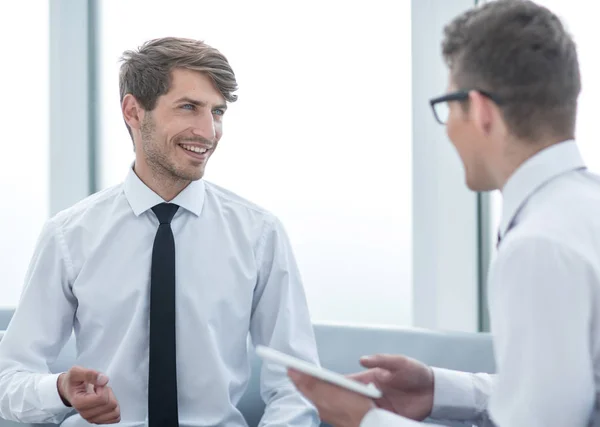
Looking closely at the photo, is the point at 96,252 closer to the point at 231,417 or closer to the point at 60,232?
the point at 60,232

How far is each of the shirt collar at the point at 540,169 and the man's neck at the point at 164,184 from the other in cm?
104

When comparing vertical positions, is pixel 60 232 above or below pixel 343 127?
below

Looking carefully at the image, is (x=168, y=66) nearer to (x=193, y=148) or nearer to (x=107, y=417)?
(x=193, y=148)

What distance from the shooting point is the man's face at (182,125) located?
77.3 inches

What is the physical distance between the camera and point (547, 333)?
0.98 metres

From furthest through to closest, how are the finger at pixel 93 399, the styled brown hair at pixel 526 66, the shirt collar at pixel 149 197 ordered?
the shirt collar at pixel 149 197, the finger at pixel 93 399, the styled brown hair at pixel 526 66

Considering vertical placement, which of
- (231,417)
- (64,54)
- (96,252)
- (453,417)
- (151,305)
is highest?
(64,54)

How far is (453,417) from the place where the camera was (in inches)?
58.6

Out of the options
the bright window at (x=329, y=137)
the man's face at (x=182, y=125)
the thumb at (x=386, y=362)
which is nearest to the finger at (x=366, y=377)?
the thumb at (x=386, y=362)

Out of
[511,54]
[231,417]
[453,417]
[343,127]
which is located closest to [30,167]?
[343,127]

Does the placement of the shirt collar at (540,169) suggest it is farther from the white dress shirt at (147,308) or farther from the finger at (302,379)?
the white dress shirt at (147,308)

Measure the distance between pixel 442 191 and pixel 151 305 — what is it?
1.12 m

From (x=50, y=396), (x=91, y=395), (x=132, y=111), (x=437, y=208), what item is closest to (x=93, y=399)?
(x=91, y=395)

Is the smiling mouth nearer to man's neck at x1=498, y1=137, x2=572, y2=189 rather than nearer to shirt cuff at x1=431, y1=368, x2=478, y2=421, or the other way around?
shirt cuff at x1=431, y1=368, x2=478, y2=421
